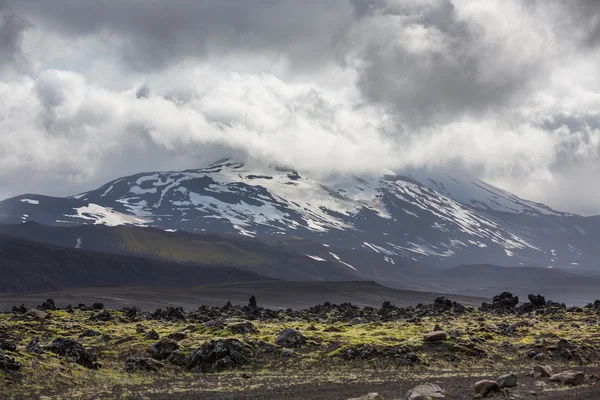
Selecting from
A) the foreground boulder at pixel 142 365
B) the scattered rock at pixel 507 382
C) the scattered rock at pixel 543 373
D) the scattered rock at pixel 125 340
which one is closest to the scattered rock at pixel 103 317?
the scattered rock at pixel 125 340

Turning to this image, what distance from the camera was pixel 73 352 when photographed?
47.4 meters

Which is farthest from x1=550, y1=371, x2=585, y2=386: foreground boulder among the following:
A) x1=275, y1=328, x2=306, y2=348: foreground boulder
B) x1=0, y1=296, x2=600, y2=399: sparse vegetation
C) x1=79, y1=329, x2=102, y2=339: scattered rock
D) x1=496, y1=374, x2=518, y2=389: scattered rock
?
x1=79, y1=329, x2=102, y2=339: scattered rock

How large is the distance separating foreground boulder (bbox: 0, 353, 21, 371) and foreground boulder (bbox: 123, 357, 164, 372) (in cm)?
994

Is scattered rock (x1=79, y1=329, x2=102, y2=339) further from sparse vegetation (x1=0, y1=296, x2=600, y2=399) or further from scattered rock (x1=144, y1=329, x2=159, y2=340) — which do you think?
scattered rock (x1=144, y1=329, x2=159, y2=340)

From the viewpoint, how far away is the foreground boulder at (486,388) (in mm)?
33250

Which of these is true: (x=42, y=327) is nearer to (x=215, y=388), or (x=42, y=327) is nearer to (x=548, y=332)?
(x=215, y=388)

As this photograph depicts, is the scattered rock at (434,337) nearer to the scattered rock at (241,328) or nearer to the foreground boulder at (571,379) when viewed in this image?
the foreground boulder at (571,379)

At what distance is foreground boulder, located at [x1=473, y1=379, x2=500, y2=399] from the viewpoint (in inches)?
1309

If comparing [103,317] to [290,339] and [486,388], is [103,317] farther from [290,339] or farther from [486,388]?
[486,388]

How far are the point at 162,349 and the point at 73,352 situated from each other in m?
8.79

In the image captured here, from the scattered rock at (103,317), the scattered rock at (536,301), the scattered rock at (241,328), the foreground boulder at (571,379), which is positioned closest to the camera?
the foreground boulder at (571,379)

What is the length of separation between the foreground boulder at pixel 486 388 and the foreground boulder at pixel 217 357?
22.4 m

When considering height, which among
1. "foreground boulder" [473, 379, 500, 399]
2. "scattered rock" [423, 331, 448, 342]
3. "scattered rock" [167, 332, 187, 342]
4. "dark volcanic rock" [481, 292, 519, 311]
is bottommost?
"scattered rock" [167, 332, 187, 342]

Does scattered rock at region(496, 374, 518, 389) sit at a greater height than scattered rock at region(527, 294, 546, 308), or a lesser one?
lesser
